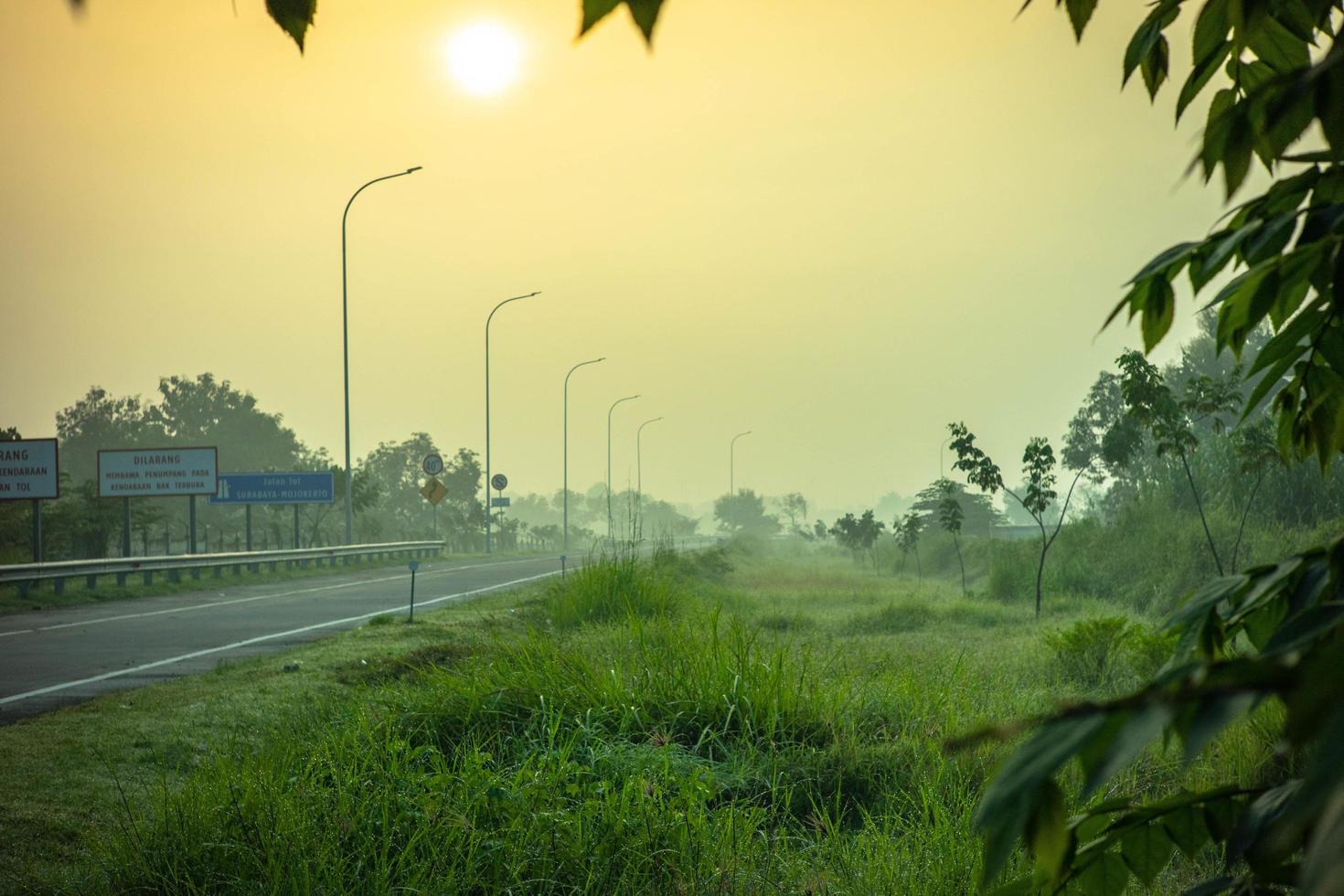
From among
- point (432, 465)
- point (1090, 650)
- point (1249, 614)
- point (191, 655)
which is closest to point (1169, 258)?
point (1249, 614)

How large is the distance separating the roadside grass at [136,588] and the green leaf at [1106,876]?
798 inches

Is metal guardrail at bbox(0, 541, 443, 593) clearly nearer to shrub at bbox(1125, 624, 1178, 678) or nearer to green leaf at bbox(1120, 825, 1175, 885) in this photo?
shrub at bbox(1125, 624, 1178, 678)

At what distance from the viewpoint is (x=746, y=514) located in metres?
116

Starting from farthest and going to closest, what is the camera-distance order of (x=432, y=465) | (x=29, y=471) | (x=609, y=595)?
(x=432, y=465) < (x=29, y=471) < (x=609, y=595)

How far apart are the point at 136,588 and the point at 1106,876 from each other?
24612mm

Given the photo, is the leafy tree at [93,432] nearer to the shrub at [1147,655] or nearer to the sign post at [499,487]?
the sign post at [499,487]

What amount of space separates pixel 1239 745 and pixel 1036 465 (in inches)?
644

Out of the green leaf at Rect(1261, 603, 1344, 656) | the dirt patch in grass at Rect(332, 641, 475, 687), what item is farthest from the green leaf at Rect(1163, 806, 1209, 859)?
the dirt patch in grass at Rect(332, 641, 475, 687)

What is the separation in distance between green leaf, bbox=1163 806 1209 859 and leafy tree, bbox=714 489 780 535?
105248 mm

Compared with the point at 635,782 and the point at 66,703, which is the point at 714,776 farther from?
the point at 66,703

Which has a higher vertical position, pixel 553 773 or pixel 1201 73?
pixel 1201 73

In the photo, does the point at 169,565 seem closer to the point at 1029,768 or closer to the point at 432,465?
the point at 432,465

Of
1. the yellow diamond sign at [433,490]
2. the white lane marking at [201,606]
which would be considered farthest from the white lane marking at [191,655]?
the yellow diamond sign at [433,490]

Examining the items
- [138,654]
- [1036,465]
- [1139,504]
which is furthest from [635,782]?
[1139,504]
